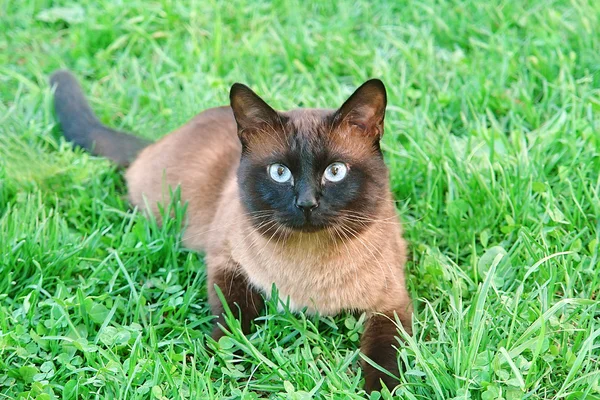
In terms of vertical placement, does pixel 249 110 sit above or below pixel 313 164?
above

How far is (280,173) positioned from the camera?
2557mm

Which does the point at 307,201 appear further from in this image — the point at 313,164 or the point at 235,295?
the point at 235,295

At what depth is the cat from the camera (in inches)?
Result: 99.4

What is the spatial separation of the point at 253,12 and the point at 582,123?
215 centimetres

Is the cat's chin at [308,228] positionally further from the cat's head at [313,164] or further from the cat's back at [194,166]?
the cat's back at [194,166]

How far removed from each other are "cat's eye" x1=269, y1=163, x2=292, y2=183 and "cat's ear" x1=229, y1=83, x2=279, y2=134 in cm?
16

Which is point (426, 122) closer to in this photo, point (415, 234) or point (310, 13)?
point (415, 234)

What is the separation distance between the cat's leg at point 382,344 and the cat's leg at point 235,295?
43 centimetres

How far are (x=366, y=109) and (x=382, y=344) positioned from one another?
2.66ft

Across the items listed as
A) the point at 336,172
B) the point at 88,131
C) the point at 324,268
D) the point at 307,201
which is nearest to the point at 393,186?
the point at 324,268

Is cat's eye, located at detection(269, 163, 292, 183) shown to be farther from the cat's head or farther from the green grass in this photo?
the green grass

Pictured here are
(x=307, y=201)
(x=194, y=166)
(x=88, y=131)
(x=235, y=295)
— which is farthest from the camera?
(x=88, y=131)

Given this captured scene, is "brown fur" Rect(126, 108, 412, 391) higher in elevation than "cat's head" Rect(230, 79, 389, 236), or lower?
lower

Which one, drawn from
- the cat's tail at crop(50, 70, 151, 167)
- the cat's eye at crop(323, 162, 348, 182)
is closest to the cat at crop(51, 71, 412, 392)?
the cat's eye at crop(323, 162, 348, 182)
